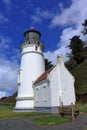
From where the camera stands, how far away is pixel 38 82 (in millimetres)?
26703

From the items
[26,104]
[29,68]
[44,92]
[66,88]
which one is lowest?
[26,104]

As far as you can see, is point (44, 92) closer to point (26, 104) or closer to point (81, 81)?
point (26, 104)

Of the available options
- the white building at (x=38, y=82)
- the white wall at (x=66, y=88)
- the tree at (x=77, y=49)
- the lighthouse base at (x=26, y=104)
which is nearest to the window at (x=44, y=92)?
the white building at (x=38, y=82)

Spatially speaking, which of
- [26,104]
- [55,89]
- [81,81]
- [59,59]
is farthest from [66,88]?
[81,81]

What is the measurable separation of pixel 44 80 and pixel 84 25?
32.3m

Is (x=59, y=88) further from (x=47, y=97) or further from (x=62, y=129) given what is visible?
(x=62, y=129)

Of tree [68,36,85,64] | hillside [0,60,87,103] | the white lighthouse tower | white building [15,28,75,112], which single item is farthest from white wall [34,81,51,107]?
tree [68,36,85,64]

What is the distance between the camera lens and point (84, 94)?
114 ft

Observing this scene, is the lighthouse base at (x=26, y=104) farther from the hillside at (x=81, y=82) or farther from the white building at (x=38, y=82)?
the hillside at (x=81, y=82)

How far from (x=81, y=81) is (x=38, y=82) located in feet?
52.8

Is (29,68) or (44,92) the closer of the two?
(44,92)

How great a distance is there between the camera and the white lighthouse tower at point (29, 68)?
28.7m

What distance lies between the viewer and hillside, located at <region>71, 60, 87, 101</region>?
35084 mm

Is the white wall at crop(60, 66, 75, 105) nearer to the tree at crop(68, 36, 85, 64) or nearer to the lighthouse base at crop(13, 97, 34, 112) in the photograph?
the lighthouse base at crop(13, 97, 34, 112)
